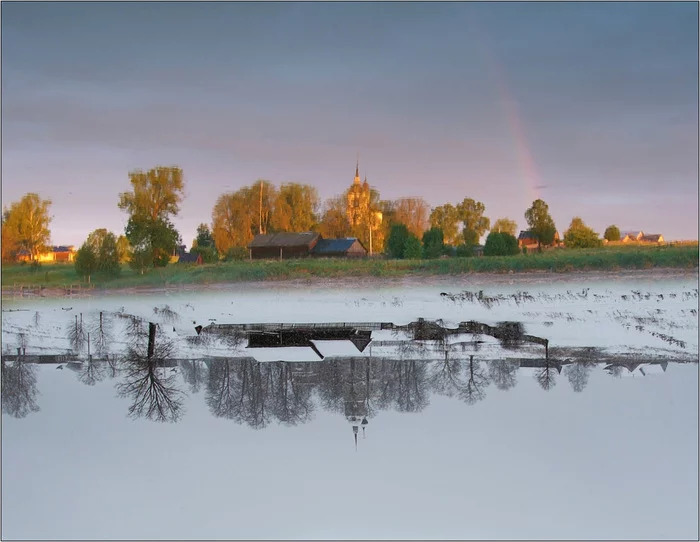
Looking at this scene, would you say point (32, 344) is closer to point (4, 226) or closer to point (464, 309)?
point (4, 226)

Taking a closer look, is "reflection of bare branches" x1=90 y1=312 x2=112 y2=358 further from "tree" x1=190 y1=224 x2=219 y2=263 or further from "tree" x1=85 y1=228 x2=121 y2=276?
"tree" x1=190 y1=224 x2=219 y2=263

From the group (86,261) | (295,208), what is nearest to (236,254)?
(295,208)

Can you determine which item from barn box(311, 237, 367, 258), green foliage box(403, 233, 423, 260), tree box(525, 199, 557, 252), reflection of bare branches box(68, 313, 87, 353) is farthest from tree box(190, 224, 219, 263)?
tree box(525, 199, 557, 252)

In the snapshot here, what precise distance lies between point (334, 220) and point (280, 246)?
1.27 feet

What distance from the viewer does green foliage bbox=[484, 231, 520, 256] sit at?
12.5 ft

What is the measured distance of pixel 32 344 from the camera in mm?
4012

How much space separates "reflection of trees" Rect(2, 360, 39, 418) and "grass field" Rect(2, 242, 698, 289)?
0.75m

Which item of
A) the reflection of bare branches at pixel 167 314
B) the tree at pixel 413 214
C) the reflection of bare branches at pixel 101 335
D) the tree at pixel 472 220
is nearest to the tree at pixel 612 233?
the tree at pixel 472 220

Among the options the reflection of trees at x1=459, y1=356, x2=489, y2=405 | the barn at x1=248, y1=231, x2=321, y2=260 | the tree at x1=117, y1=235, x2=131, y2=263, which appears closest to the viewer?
the reflection of trees at x1=459, y1=356, x2=489, y2=405

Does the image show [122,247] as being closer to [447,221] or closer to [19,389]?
[19,389]

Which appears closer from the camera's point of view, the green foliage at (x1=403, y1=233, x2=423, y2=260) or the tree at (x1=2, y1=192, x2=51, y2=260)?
the green foliage at (x1=403, y1=233, x2=423, y2=260)

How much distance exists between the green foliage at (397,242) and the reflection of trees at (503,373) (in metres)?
0.91

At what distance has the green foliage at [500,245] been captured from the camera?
381cm

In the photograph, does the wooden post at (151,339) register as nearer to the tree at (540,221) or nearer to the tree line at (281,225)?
the tree line at (281,225)
